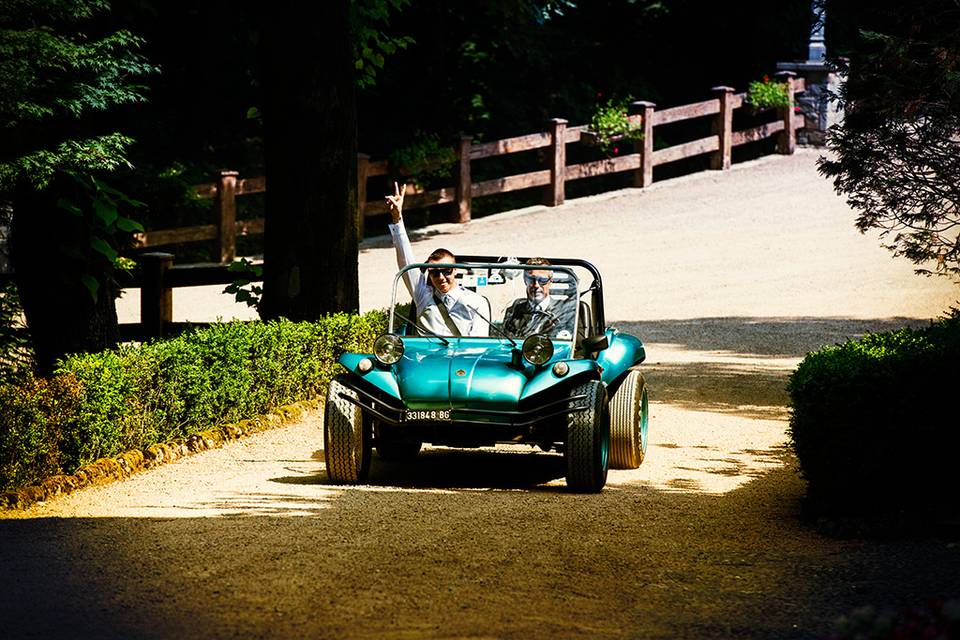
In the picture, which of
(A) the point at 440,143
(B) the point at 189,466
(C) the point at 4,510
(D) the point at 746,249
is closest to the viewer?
(C) the point at 4,510

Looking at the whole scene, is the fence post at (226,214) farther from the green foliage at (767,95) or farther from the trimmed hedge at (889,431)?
the trimmed hedge at (889,431)

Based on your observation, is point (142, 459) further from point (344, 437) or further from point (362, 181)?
point (362, 181)

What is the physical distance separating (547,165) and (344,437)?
18.5 m

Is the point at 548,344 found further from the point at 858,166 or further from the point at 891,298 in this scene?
the point at 891,298

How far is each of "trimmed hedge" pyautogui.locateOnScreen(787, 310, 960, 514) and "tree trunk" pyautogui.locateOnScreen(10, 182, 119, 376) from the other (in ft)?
21.3

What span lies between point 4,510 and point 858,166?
23.7 ft

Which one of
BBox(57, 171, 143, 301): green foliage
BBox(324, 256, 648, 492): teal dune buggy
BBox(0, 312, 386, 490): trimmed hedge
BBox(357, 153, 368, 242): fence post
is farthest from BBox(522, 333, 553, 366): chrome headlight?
BBox(357, 153, 368, 242): fence post

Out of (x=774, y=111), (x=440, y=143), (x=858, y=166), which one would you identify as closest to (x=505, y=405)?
(x=858, y=166)

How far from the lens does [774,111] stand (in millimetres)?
31328

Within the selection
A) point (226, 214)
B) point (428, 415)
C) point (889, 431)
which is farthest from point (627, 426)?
point (226, 214)

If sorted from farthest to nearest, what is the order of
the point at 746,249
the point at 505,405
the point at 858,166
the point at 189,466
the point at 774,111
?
the point at 774,111 < the point at 746,249 < the point at 858,166 < the point at 189,466 < the point at 505,405

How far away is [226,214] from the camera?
76.8ft

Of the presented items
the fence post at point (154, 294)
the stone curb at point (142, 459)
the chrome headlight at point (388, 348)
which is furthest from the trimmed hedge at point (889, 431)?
the fence post at point (154, 294)

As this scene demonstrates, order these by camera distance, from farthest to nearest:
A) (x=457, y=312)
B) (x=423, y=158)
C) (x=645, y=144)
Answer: (x=645, y=144)
(x=423, y=158)
(x=457, y=312)
